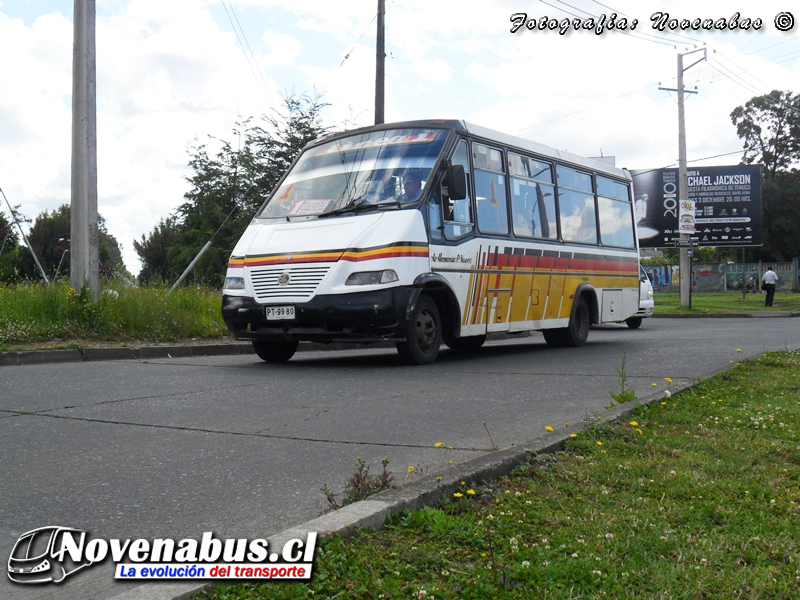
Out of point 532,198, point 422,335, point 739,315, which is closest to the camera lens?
point 422,335

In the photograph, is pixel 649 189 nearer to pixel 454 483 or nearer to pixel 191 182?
pixel 191 182

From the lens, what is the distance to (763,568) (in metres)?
2.97

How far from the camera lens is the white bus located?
31.8 ft

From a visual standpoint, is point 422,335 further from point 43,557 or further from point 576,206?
point 43,557

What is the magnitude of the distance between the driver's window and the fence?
4934 cm

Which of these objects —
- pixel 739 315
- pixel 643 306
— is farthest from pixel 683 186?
pixel 643 306

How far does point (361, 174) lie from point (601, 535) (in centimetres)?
783

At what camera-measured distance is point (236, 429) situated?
Answer: 5.93 metres

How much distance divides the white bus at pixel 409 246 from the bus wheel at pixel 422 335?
0.06 ft

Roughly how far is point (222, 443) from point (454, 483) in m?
2.05

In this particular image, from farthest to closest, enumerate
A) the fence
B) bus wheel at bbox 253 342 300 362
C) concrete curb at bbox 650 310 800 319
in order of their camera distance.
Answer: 1. the fence
2. concrete curb at bbox 650 310 800 319
3. bus wheel at bbox 253 342 300 362

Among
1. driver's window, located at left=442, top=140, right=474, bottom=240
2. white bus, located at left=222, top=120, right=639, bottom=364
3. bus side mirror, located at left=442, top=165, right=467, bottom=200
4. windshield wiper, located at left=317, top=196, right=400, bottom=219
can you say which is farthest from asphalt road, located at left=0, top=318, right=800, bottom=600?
bus side mirror, located at left=442, top=165, right=467, bottom=200

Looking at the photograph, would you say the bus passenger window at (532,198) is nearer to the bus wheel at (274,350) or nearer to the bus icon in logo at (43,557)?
the bus wheel at (274,350)

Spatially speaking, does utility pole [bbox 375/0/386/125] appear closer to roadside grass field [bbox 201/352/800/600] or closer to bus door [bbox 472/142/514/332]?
bus door [bbox 472/142/514/332]
